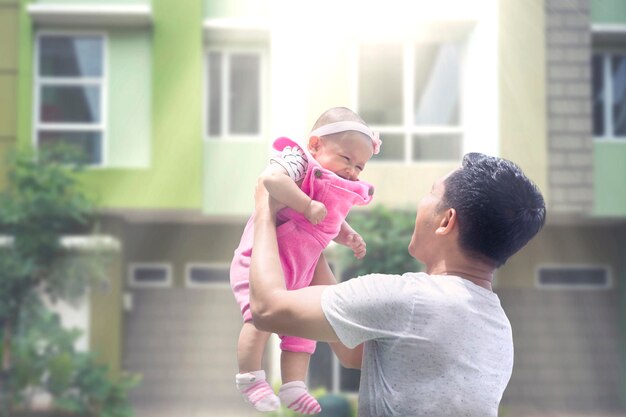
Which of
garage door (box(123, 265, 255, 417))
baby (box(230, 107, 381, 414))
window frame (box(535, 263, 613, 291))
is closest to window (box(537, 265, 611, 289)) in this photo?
window frame (box(535, 263, 613, 291))

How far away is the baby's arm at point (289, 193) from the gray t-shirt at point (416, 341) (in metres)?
0.12

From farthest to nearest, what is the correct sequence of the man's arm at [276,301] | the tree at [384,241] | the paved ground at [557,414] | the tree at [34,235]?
the paved ground at [557,414], the tree at [34,235], the tree at [384,241], the man's arm at [276,301]

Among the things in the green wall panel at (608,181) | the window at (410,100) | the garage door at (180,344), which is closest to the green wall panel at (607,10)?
the green wall panel at (608,181)

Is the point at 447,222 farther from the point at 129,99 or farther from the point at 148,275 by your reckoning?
the point at 148,275

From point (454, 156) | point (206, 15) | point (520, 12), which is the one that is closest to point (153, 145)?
point (206, 15)

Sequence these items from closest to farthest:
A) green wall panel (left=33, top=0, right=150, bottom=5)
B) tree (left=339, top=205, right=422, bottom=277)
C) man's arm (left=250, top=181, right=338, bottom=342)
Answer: man's arm (left=250, top=181, right=338, bottom=342) → tree (left=339, top=205, right=422, bottom=277) → green wall panel (left=33, top=0, right=150, bottom=5)

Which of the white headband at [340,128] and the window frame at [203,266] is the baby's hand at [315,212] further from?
the window frame at [203,266]

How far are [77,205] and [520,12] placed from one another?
419 centimetres

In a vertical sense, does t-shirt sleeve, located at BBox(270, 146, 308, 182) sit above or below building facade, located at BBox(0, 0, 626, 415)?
below

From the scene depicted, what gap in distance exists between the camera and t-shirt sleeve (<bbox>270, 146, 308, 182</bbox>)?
1.51 meters

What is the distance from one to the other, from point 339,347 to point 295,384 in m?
0.09

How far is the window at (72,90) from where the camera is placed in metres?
9.09

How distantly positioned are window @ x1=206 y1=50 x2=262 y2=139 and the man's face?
791 centimetres

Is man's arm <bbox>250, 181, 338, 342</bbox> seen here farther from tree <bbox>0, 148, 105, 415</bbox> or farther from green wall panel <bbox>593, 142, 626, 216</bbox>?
green wall panel <bbox>593, 142, 626, 216</bbox>
